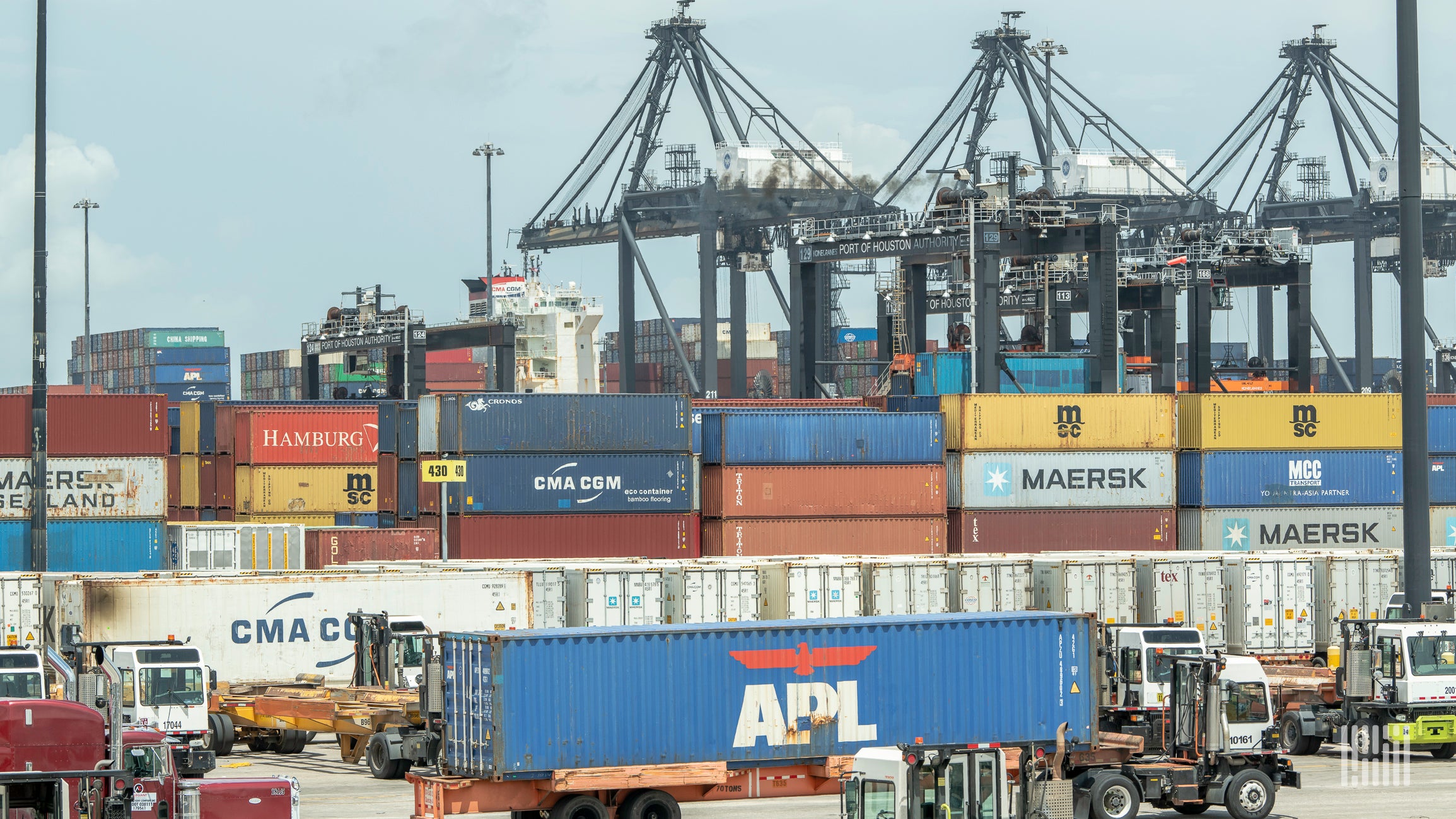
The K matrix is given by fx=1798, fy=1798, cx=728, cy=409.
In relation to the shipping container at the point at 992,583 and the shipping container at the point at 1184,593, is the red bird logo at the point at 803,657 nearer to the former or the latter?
the shipping container at the point at 992,583

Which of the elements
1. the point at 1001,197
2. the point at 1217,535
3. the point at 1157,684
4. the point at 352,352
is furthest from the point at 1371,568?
the point at 352,352

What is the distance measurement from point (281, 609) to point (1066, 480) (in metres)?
22.6

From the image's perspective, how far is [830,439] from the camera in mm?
47312

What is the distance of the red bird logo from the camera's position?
22.3 metres

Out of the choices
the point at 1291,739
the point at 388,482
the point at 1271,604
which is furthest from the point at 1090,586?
the point at 388,482

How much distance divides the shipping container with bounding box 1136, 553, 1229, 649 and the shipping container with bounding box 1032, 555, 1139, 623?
239 mm

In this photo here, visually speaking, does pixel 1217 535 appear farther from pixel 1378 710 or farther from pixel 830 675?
pixel 830 675

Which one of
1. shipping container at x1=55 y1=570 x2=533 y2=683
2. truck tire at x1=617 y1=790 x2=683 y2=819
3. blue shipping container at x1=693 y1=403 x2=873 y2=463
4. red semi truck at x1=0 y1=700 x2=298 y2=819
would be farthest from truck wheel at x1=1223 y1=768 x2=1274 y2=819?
blue shipping container at x1=693 y1=403 x2=873 y2=463

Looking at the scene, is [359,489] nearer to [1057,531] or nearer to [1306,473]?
[1057,531]

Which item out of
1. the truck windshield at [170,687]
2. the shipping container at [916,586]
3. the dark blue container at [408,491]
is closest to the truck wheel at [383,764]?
the truck windshield at [170,687]

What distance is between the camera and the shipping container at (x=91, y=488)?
1709 inches

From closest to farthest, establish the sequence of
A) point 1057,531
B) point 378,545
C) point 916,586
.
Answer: point 916,586, point 378,545, point 1057,531

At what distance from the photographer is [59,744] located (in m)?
15.0

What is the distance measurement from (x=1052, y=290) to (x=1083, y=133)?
1437 inches
